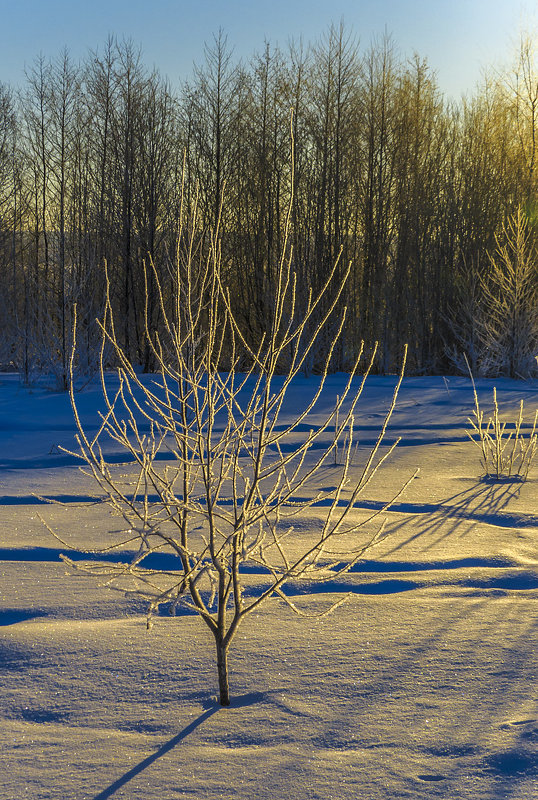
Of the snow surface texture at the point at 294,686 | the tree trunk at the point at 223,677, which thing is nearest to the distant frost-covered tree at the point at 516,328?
the snow surface texture at the point at 294,686

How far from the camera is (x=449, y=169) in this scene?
56.7ft

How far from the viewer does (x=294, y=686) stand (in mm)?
2061

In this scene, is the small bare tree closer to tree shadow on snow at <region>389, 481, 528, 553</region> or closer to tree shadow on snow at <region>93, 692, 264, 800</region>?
tree shadow on snow at <region>93, 692, 264, 800</region>

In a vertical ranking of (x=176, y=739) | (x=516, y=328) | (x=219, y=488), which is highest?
(x=516, y=328)

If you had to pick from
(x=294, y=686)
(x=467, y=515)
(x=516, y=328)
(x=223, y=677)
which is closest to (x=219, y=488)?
(x=223, y=677)

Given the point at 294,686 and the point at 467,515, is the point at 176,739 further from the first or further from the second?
the point at 467,515

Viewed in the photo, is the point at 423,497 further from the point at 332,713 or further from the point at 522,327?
the point at 522,327

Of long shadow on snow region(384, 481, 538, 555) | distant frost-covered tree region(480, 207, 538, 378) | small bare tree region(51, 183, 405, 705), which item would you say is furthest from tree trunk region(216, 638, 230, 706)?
distant frost-covered tree region(480, 207, 538, 378)

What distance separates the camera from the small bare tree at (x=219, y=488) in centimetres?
180

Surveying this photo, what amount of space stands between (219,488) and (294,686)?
25.9 inches

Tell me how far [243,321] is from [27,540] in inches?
544

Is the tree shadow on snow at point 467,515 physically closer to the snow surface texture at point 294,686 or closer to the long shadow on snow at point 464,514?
the long shadow on snow at point 464,514

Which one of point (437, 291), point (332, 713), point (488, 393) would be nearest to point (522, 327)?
point (488, 393)

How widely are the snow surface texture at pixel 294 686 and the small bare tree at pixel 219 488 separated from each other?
15 cm
